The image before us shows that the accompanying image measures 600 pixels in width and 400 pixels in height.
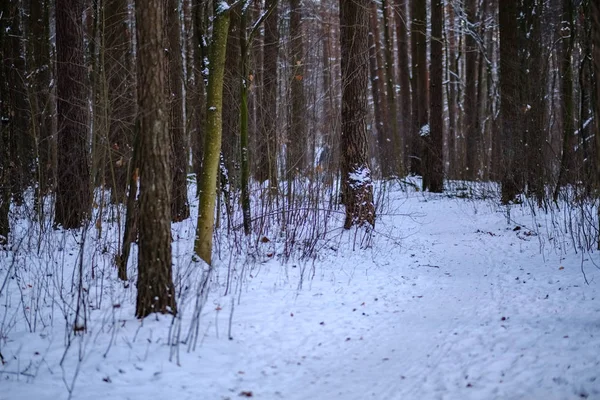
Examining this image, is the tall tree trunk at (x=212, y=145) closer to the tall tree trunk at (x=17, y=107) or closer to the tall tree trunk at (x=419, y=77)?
the tall tree trunk at (x=17, y=107)

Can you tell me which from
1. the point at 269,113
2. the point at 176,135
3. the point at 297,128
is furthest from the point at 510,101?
the point at 176,135

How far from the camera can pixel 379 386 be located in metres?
3.57

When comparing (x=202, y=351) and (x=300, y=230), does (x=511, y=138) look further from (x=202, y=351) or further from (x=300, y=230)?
(x=202, y=351)

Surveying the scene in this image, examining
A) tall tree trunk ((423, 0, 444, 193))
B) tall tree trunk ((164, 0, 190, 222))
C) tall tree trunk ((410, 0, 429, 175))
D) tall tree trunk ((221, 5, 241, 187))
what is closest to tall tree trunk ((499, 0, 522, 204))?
tall tree trunk ((423, 0, 444, 193))

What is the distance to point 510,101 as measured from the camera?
39.9 ft

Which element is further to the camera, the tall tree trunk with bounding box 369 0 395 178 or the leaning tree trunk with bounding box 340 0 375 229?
the tall tree trunk with bounding box 369 0 395 178

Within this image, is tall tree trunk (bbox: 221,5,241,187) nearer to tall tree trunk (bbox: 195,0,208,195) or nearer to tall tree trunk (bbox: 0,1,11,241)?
tall tree trunk (bbox: 195,0,208,195)

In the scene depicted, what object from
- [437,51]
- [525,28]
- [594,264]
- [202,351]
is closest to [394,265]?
[594,264]

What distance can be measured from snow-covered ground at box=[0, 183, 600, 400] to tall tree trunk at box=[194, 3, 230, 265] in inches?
14.4

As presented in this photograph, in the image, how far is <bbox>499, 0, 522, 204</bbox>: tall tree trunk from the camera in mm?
11930

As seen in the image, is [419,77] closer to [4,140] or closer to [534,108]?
[534,108]

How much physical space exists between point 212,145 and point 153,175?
75.9 inches

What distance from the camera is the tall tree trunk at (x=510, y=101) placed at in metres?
11.9

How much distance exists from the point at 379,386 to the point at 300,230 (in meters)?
4.84
